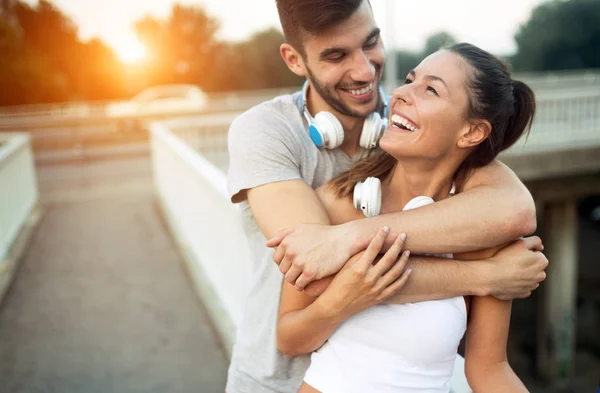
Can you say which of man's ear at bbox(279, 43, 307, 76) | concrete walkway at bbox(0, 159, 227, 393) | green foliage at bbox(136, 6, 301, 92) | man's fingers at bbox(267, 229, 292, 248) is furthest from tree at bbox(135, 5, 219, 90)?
man's fingers at bbox(267, 229, 292, 248)

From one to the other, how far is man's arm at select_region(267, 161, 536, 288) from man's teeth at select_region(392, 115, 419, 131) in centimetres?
23

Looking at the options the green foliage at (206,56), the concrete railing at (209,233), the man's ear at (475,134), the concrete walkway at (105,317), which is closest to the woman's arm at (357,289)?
the man's ear at (475,134)

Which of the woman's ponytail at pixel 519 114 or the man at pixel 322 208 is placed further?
the woman's ponytail at pixel 519 114

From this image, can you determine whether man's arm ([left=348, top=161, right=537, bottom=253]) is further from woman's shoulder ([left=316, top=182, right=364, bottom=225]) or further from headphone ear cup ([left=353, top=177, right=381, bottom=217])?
woman's shoulder ([left=316, top=182, right=364, bottom=225])

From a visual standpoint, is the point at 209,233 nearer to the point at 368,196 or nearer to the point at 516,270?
the point at 368,196

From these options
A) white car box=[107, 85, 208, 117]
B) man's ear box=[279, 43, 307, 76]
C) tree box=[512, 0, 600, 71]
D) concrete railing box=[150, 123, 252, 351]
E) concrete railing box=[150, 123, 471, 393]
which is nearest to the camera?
man's ear box=[279, 43, 307, 76]

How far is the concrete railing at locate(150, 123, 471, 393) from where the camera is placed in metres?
4.16

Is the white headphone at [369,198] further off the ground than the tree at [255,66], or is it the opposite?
the white headphone at [369,198]

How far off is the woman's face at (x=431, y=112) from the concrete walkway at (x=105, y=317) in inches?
125

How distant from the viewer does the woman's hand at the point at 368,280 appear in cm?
152

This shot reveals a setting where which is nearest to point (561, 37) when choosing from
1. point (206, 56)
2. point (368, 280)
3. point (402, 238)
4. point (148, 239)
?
point (206, 56)

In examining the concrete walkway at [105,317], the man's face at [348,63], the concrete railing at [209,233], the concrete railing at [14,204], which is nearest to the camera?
the man's face at [348,63]

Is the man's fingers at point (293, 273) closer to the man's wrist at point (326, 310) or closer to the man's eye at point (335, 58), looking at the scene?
the man's wrist at point (326, 310)

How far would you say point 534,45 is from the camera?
3841 centimetres
